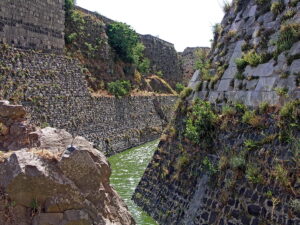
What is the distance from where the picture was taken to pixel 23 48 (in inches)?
711

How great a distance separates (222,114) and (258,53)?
1.61 m

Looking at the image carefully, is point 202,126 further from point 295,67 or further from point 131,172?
point 131,172

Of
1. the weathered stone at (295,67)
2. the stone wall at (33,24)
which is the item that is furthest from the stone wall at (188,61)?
the weathered stone at (295,67)

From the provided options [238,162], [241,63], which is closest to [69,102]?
[241,63]

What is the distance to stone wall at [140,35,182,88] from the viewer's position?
38.7 meters

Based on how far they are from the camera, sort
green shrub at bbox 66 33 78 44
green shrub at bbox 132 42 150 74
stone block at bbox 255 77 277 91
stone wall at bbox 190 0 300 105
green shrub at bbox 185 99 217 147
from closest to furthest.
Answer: stone wall at bbox 190 0 300 105 < stone block at bbox 255 77 277 91 < green shrub at bbox 185 99 217 147 < green shrub at bbox 66 33 78 44 < green shrub at bbox 132 42 150 74

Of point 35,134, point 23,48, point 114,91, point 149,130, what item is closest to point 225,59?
point 35,134

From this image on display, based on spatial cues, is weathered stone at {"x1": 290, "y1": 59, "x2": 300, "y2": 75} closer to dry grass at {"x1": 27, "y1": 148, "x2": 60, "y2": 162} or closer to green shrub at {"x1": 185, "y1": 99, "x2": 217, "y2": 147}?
green shrub at {"x1": 185, "y1": 99, "x2": 217, "y2": 147}

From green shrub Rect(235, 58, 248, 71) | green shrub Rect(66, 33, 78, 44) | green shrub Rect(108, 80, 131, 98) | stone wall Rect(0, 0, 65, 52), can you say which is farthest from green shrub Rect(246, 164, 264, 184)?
green shrub Rect(66, 33, 78, 44)

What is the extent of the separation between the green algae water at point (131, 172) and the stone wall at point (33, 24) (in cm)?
724

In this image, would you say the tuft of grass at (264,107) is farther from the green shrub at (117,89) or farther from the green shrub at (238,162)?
the green shrub at (117,89)

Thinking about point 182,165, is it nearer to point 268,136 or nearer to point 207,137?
point 207,137

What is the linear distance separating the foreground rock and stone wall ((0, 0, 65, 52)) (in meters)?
12.8

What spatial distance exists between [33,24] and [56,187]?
15405 mm
